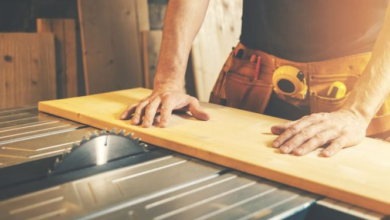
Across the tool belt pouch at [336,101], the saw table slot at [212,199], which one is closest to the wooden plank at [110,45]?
the tool belt pouch at [336,101]

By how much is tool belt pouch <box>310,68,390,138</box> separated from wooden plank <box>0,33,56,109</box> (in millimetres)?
1977

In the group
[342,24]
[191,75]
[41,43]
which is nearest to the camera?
[342,24]

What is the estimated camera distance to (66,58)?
3396mm

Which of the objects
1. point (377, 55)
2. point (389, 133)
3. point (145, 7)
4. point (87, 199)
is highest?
point (145, 7)

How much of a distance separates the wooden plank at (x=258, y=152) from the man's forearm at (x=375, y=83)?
14 cm

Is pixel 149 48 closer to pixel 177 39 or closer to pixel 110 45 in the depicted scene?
pixel 110 45

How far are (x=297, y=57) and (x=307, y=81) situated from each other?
14cm

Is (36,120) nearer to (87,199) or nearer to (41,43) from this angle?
(87,199)

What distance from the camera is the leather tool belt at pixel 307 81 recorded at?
1.88 metres

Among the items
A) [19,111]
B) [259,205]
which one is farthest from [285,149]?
[19,111]

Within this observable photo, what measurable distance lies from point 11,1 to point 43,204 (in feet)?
8.48

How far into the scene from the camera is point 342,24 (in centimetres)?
202

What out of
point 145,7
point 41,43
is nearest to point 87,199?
point 41,43

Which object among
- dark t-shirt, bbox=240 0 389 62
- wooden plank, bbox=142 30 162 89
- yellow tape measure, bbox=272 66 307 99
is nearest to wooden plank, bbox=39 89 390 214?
yellow tape measure, bbox=272 66 307 99
